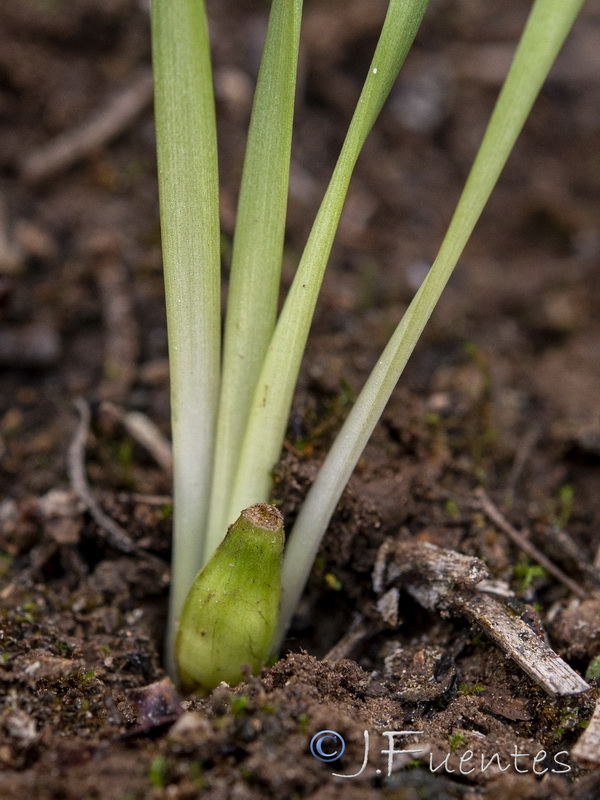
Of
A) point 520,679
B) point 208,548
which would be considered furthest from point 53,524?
point 520,679

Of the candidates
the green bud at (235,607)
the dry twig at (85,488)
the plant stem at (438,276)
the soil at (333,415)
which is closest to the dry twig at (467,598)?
the soil at (333,415)

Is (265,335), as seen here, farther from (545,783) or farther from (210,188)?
(545,783)

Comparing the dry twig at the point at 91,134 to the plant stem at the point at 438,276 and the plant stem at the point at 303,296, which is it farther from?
the plant stem at the point at 438,276

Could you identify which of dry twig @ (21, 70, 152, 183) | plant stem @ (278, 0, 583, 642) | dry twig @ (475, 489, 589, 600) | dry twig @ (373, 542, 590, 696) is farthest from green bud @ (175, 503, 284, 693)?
dry twig @ (21, 70, 152, 183)

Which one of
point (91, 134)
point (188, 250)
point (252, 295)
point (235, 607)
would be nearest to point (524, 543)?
point (235, 607)

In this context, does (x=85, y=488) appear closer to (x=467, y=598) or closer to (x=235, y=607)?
(x=235, y=607)

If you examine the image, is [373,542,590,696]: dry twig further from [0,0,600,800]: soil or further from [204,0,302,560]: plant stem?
[204,0,302,560]: plant stem
